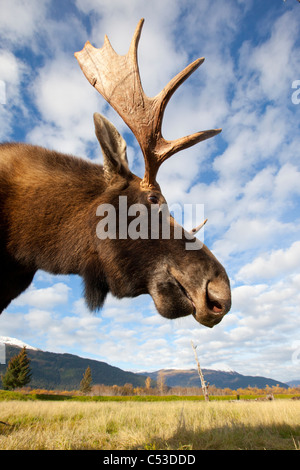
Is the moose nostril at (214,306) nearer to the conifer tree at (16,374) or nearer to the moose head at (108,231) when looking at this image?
the moose head at (108,231)

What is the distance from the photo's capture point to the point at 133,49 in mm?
4117

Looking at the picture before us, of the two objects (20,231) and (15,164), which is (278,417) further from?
(15,164)

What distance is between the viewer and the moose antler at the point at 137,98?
3.73 meters

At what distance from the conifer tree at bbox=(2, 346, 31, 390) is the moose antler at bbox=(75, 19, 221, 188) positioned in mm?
75064

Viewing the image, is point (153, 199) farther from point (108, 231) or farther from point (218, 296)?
point (218, 296)

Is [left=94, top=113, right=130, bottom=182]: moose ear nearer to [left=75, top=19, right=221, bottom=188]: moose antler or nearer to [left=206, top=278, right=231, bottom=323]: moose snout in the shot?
[left=75, top=19, right=221, bottom=188]: moose antler

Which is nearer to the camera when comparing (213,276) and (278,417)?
(213,276)

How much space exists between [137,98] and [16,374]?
7946 centimetres

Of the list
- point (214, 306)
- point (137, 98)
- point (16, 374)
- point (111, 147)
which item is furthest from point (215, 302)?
point (16, 374)

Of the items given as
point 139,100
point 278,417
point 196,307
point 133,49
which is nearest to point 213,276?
point 196,307

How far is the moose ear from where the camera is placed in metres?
3.29
